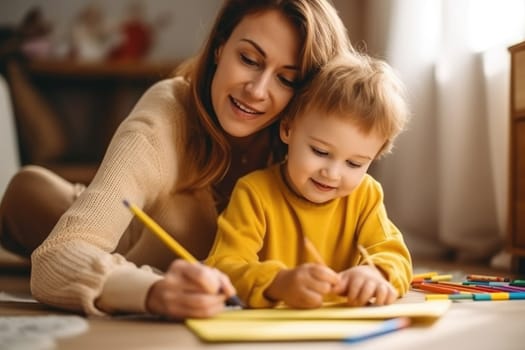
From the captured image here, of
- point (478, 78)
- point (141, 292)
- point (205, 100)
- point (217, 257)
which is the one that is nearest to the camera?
point (141, 292)

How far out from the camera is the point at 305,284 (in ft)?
3.15

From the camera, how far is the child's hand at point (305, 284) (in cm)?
95

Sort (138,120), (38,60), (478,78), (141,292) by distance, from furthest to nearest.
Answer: (38,60) < (478,78) < (138,120) < (141,292)

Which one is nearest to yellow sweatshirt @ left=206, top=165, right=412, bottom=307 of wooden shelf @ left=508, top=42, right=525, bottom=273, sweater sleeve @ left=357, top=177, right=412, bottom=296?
sweater sleeve @ left=357, top=177, right=412, bottom=296

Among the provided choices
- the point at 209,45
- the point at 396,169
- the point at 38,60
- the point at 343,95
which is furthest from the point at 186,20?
the point at 343,95

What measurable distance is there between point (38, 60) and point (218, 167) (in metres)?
2.60

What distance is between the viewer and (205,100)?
1.40 m

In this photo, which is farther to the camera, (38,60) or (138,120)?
(38,60)

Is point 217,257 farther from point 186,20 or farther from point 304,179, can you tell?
point 186,20

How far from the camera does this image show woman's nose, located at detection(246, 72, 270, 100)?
1249 mm

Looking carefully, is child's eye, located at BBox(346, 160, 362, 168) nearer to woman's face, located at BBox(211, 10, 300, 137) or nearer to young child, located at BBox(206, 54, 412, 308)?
young child, located at BBox(206, 54, 412, 308)

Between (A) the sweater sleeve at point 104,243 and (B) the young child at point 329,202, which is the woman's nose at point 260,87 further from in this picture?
(A) the sweater sleeve at point 104,243

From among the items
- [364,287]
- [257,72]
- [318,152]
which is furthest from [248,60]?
[364,287]

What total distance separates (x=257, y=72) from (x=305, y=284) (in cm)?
48
